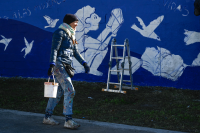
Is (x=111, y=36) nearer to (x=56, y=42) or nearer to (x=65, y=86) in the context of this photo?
(x=56, y=42)

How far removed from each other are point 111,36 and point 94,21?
3.15 feet

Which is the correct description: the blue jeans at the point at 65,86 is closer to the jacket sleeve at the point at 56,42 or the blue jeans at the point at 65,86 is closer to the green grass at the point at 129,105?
the jacket sleeve at the point at 56,42

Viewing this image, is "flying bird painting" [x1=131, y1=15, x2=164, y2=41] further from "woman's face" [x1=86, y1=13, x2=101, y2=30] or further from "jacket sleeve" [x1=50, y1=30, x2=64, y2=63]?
"jacket sleeve" [x1=50, y1=30, x2=64, y2=63]

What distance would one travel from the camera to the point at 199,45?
28.5 ft

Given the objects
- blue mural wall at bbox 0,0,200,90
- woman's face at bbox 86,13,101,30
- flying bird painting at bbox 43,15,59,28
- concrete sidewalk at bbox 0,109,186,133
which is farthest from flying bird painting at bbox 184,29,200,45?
concrete sidewalk at bbox 0,109,186,133

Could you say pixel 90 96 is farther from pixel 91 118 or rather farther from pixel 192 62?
pixel 192 62

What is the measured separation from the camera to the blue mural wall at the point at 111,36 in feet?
29.0

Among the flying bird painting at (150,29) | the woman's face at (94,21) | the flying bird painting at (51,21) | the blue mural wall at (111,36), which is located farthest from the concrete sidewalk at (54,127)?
the flying bird painting at (51,21)

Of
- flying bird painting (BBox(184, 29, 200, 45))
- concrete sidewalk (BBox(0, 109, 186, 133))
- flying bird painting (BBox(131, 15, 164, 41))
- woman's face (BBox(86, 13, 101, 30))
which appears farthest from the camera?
woman's face (BBox(86, 13, 101, 30))

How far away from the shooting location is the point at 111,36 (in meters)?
9.82

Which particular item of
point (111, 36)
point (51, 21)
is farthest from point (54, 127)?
point (51, 21)

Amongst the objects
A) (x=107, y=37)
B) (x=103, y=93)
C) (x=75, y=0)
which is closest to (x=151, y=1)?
(x=107, y=37)

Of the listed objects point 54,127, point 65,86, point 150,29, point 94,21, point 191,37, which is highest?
point 94,21

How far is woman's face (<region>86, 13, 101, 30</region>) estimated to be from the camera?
10.1 meters
